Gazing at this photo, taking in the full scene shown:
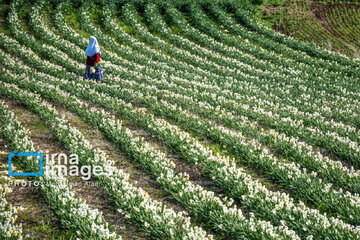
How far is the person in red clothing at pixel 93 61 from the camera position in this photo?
42.6 feet

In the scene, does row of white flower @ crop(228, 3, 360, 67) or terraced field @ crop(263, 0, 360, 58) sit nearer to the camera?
row of white flower @ crop(228, 3, 360, 67)

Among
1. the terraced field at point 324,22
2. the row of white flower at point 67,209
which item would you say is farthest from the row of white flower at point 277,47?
the row of white flower at point 67,209

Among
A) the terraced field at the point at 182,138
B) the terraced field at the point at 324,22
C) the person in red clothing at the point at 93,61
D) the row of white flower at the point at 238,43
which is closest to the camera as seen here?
the terraced field at the point at 182,138

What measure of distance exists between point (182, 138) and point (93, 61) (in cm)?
729

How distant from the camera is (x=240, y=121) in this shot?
9.20 m

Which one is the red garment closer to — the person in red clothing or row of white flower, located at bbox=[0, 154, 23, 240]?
the person in red clothing

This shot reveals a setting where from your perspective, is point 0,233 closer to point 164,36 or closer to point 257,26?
point 164,36

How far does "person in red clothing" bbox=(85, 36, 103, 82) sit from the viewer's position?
511 inches

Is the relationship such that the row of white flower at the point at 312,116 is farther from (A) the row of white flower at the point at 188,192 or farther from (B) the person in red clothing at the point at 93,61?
(B) the person in red clothing at the point at 93,61

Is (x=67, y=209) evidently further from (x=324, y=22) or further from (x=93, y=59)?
(x=324, y=22)

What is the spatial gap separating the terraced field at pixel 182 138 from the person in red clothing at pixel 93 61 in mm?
430

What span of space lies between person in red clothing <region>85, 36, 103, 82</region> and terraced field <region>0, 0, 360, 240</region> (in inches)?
16.9

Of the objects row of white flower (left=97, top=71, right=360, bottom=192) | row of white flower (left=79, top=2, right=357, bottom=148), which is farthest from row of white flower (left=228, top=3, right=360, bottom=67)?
row of white flower (left=97, top=71, right=360, bottom=192)

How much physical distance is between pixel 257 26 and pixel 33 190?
21.8m
